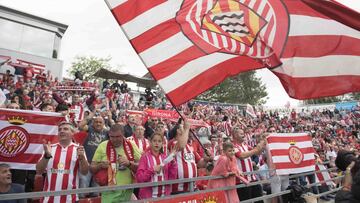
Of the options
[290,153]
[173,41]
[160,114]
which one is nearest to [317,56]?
[173,41]

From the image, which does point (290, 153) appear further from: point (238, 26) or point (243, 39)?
point (238, 26)

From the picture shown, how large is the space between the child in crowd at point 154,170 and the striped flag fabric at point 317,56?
176 centimetres

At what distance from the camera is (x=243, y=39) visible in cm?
414

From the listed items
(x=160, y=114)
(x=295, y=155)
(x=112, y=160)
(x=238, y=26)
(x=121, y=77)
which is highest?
(x=121, y=77)

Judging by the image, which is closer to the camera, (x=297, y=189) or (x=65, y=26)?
(x=297, y=189)

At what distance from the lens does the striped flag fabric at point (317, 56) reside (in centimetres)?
402

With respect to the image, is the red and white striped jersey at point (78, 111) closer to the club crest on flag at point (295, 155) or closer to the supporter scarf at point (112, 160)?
the supporter scarf at point (112, 160)

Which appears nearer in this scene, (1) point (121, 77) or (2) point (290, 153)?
(2) point (290, 153)

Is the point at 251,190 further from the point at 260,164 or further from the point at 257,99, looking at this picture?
the point at 257,99

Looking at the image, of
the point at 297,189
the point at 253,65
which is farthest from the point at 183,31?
the point at 297,189

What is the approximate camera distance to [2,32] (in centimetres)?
2200

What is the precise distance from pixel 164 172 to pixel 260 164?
4.79 meters

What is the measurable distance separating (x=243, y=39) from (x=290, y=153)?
361cm

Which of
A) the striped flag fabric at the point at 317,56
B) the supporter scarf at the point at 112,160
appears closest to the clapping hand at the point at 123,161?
the supporter scarf at the point at 112,160
